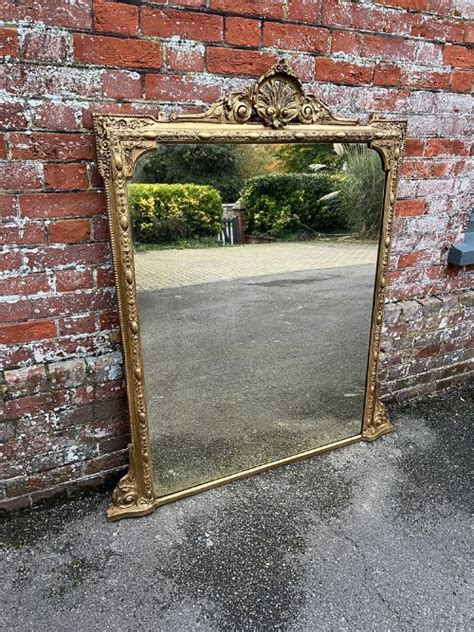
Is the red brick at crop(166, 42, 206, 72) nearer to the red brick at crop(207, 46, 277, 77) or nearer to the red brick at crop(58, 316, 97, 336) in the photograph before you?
the red brick at crop(207, 46, 277, 77)

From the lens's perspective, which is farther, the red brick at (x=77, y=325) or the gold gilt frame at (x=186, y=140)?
the red brick at (x=77, y=325)

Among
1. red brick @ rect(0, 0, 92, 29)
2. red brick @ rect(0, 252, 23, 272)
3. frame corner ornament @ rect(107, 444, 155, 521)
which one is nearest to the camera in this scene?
red brick @ rect(0, 0, 92, 29)

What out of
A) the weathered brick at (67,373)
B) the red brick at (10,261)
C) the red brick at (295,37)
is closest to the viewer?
the red brick at (10,261)

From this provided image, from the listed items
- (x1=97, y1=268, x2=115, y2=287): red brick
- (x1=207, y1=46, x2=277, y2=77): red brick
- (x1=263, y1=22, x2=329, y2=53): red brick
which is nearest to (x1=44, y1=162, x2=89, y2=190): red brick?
(x1=97, y1=268, x2=115, y2=287): red brick

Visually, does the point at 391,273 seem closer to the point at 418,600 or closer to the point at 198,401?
the point at 198,401

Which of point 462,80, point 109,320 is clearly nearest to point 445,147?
point 462,80

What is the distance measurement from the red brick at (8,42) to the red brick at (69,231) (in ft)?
1.80

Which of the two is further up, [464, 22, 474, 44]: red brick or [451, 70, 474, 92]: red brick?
[464, 22, 474, 44]: red brick

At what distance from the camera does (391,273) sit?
7.99 ft

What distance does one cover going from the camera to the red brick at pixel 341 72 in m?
1.85

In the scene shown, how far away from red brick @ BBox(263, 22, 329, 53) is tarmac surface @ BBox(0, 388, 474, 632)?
195 cm

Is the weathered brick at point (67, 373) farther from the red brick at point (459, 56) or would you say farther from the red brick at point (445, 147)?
the red brick at point (459, 56)

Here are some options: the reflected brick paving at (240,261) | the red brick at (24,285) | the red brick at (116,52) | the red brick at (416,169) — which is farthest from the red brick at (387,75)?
the red brick at (24,285)

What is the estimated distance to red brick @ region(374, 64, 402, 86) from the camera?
6.46 ft
